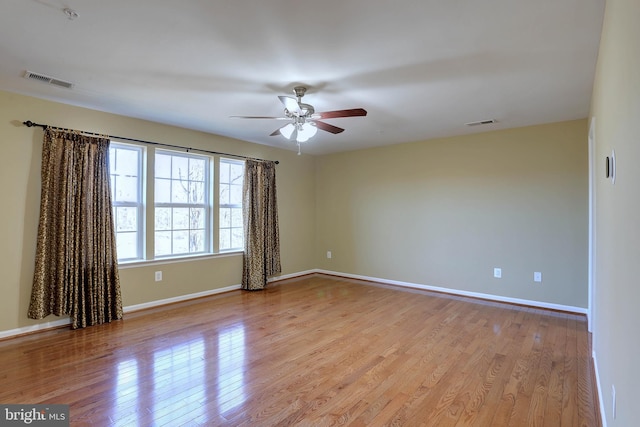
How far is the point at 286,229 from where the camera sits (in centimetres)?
621

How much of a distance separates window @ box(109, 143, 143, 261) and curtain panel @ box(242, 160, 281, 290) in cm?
158

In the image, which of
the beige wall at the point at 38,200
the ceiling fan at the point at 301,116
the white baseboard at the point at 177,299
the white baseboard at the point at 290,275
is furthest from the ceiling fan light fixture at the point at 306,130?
the white baseboard at the point at 290,275

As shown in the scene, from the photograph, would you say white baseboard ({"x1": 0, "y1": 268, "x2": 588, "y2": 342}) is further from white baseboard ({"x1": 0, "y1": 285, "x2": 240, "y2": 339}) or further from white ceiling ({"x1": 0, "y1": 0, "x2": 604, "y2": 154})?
white ceiling ({"x1": 0, "y1": 0, "x2": 604, "y2": 154})

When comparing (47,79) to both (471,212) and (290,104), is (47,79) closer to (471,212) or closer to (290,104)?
(290,104)

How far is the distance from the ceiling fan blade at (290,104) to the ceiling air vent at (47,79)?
2010 mm

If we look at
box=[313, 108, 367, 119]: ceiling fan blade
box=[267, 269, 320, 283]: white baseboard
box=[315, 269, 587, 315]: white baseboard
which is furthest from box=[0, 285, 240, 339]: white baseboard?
box=[313, 108, 367, 119]: ceiling fan blade

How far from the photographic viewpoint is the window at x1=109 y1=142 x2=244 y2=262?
13.6ft

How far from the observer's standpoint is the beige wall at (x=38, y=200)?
3.27 meters

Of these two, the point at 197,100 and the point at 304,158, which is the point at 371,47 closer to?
the point at 197,100

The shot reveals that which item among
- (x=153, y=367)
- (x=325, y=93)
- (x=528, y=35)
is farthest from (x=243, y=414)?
(x=528, y=35)

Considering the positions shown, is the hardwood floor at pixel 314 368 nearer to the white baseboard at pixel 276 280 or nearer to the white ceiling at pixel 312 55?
the white baseboard at pixel 276 280

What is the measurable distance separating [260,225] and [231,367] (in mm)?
3039

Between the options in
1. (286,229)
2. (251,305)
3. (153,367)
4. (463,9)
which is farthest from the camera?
(286,229)

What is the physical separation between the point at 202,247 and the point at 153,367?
96.7 inches
